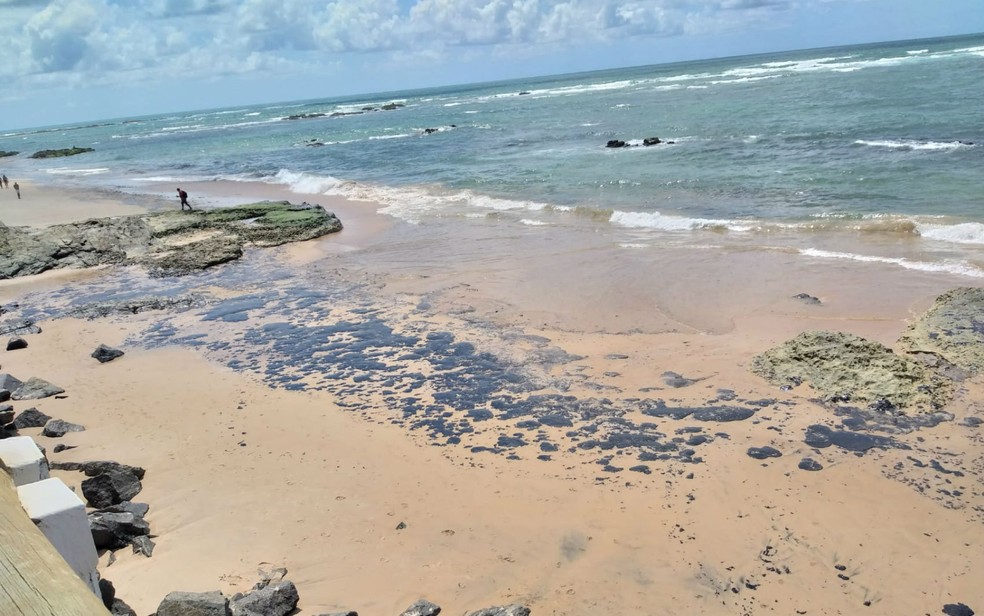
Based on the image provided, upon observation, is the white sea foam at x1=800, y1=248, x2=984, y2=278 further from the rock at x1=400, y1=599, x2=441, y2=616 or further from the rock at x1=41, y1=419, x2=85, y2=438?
the rock at x1=41, y1=419, x2=85, y2=438

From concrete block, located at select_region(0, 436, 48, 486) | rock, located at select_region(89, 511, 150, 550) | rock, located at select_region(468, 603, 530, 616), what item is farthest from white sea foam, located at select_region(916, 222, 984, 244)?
concrete block, located at select_region(0, 436, 48, 486)

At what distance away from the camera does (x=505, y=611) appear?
4.89 m

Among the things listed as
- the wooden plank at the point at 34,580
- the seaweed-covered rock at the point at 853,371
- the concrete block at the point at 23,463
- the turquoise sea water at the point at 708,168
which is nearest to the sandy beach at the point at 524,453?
the seaweed-covered rock at the point at 853,371

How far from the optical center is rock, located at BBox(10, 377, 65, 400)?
9.23m

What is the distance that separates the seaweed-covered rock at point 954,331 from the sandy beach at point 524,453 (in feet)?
1.44

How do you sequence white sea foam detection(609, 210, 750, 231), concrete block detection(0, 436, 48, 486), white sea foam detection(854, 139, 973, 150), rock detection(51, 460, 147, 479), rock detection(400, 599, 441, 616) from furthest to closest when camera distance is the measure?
white sea foam detection(854, 139, 973, 150) → white sea foam detection(609, 210, 750, 231) → rock detection(51, 460, 147, 479) → rock detection(400, 599, 441, 616) → concrete block detection(0, 436, 48, 486)

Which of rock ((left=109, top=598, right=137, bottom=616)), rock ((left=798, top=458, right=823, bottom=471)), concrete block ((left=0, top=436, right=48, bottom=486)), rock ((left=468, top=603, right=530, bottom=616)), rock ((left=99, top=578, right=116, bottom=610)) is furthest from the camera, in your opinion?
rock ((left=798, top=458, right=823, bottom=471))

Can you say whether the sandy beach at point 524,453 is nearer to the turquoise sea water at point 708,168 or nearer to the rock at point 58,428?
the rock at point 58,428

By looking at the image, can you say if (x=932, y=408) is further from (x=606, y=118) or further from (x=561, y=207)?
(x=606, y=118)

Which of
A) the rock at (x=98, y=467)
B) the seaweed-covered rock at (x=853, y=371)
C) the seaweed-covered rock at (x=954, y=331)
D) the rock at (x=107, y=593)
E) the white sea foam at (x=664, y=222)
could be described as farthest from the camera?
the white sea foam at (x=664, y=222)

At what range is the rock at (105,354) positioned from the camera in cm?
1054

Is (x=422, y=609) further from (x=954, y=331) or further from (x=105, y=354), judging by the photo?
(x=105, y=354)

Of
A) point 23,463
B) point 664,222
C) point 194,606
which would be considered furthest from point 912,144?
point 23,463

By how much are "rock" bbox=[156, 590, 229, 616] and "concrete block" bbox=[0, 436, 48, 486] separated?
1873 mm
